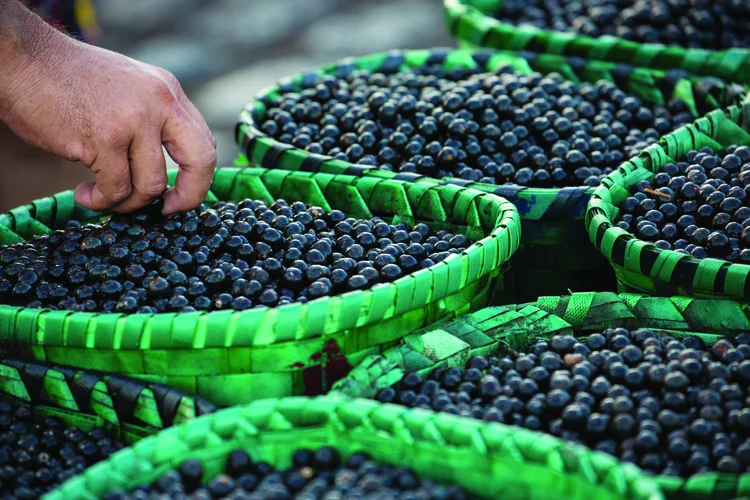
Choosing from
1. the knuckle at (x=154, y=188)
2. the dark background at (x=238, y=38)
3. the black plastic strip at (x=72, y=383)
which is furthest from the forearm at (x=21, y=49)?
the dark background at (x=238, y=38)

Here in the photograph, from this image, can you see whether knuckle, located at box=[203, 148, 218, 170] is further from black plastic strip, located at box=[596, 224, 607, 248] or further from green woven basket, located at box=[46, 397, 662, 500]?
black plastic strip, located at box=[596, 224, 607, 248]

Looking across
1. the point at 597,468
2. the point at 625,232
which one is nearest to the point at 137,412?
the point at 597,468

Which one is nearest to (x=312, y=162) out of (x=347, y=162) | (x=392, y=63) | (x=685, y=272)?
(x=347, y=162)

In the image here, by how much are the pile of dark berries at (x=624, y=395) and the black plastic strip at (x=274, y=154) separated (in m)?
0.85

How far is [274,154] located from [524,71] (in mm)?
869

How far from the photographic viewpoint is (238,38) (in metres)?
6.18

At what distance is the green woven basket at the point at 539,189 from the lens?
1.84 metres

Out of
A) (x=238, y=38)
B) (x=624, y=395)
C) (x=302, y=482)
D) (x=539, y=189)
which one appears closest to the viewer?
(x=302, y=482)

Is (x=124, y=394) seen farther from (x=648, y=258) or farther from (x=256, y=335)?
(x=648, y=258)

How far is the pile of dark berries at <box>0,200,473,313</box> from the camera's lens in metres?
1.47

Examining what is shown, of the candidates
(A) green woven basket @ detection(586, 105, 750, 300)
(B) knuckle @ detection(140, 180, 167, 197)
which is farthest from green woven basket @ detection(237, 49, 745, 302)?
(B) knuckle @ detection(140, 180, 167, 197)

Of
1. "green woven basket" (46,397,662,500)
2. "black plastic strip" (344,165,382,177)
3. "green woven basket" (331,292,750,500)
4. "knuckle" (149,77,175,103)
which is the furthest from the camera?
"black plastic strip" (344,165,382,177)

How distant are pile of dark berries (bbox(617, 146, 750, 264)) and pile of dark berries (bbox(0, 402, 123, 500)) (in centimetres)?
107

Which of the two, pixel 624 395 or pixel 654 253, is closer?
pixel 624 395
